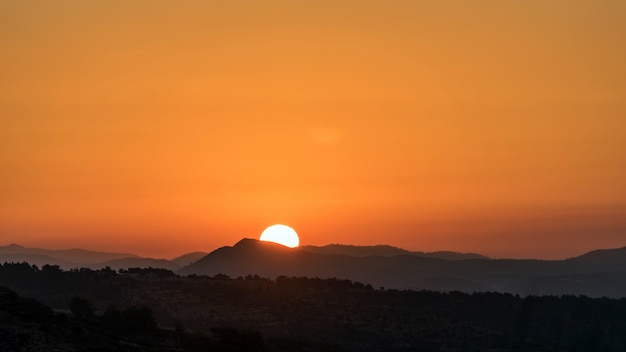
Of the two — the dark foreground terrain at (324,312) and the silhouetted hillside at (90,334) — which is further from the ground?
the dark foreground terrain at (324,312)

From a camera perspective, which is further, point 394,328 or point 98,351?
point 394,328

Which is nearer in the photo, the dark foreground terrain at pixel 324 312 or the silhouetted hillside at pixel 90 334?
the silhouetted hillside at pixel 90 334

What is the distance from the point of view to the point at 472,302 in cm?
11869

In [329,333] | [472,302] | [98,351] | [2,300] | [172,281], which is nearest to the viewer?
[98,351]

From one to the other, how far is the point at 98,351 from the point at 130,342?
7.23 meters

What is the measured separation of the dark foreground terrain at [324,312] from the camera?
302ft

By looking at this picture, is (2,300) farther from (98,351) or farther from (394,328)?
(394,328)

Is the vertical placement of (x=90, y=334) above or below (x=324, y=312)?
below

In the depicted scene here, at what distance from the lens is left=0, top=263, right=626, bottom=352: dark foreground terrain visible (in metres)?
92.1

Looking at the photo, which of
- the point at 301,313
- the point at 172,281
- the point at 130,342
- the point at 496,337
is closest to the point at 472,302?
the point at 496,337

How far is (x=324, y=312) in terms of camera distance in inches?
4055

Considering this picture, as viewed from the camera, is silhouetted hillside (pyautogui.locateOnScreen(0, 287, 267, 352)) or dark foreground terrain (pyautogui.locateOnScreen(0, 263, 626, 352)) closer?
silhouetted hillside (pyautogui.locateOnScreen(0, 287, 267, 352))

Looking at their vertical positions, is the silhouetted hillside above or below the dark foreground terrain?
below

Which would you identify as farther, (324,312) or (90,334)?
(324,312)
